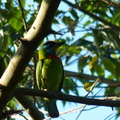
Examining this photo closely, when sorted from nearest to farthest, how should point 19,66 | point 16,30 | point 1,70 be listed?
point 19,66
point 1,70
point 16,30

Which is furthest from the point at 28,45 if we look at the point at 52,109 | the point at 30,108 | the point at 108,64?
the point at 108,64

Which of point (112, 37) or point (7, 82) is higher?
point (112, 37)

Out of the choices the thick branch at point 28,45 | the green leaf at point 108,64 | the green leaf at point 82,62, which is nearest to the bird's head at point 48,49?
the green leaf at point 82,62

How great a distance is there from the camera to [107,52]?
448cm

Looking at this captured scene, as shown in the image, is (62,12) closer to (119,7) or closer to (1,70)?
(119,7)

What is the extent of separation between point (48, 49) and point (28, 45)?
264cm

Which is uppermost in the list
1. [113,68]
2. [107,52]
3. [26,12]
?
[26,12]

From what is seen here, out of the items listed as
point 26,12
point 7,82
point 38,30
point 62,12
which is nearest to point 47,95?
point 7,82

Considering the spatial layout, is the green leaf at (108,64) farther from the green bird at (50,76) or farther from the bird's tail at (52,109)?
the bird's tail at (52,109)

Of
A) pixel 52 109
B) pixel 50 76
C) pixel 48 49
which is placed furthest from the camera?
pixel 48 49

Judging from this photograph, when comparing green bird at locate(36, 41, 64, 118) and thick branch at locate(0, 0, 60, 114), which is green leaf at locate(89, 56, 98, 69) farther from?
thick branch at locate(0, 0, 60, 114)

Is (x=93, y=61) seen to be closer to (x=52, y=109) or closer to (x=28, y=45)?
(x=52, y=109)

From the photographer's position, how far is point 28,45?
67.9 inches

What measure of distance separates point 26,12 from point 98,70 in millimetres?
1214
